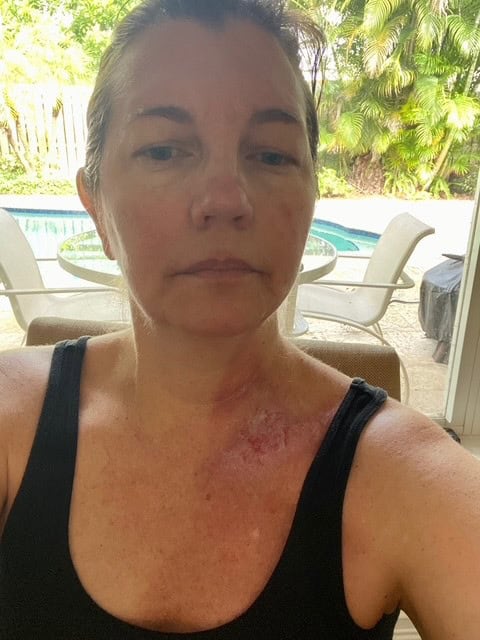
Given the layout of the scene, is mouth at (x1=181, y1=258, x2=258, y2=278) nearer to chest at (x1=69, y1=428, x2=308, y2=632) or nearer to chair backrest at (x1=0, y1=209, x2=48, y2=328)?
chest at (x1=69, y1=428, x2=308, y2=632)

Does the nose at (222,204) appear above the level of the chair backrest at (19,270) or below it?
above

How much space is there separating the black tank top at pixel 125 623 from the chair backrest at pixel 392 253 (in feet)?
6.31

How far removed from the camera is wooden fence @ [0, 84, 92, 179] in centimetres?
374

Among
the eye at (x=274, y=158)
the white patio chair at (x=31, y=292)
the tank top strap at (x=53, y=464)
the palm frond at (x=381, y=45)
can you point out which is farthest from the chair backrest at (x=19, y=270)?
the palm frond at (x=381, y=45)

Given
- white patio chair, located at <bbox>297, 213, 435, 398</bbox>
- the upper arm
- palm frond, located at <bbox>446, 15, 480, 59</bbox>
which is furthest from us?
palm frond, located at <bbox>446, 15, 480, 59</bbox>

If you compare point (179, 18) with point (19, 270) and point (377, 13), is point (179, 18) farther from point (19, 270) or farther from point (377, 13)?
point (377, 13)

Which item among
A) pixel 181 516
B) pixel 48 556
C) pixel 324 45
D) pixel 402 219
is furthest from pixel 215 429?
pixel 402 219

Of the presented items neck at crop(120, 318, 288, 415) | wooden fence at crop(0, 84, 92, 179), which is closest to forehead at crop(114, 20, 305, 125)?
neck at crop(120, 318, 288, 415)

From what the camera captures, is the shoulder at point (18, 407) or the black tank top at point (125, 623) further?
the shoulder at point (18, 407)

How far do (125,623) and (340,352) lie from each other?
0.66 m

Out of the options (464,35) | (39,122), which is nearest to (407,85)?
(464,35)

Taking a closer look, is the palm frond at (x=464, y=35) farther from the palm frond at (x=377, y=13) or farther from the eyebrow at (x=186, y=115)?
the eyebrow at (x=186, y=115)

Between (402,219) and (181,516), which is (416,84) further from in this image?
(181,516)

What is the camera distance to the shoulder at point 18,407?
73cm
